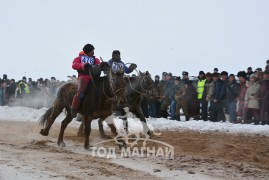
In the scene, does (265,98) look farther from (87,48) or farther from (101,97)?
(87,48)

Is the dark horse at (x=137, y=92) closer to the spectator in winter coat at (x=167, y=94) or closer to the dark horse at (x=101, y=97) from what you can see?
the dark horse at (x=101, y=97)

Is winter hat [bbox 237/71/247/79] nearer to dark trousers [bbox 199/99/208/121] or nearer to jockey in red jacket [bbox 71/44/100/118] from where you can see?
dark trousers [bbox 199/99/208/121]

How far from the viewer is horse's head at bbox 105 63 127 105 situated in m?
11.6

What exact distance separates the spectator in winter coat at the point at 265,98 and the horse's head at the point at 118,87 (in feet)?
23.0

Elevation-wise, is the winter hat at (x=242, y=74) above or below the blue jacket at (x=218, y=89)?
above

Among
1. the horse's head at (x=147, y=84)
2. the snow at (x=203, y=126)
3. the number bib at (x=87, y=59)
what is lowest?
the snow at (x=203, y=126)

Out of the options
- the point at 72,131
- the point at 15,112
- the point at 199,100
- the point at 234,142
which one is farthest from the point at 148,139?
the point at 15,112

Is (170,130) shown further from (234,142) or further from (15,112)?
(15,112)

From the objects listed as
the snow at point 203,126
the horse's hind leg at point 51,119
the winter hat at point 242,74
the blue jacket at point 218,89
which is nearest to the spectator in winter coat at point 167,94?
the snow at point 203,126

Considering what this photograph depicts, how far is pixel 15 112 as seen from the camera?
28.8m

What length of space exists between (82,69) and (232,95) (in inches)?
310

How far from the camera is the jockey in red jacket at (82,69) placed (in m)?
Result: 12.4

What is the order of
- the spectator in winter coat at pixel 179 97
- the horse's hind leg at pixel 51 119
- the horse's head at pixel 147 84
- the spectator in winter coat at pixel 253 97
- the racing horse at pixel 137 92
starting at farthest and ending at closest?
1. the spectator in winter coat at pixel 179 97
2. the spectator in winter coat at pixel 253 97
3. the horse's head at pixel 147 84
4. the racing horse at pixel 137 92
5. the horse's hind leg at pixel 51 119

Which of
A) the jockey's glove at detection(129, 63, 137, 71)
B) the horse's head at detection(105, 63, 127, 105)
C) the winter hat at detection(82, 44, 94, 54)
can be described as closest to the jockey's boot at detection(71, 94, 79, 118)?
the horse's head at detection(105, 63, 127, 105)
